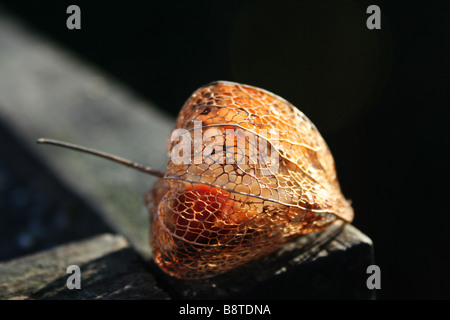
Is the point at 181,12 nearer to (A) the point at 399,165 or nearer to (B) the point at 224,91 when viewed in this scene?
(A) the point at 399,165

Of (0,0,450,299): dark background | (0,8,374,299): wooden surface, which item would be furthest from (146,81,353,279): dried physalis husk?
(0,0,450,299): dark background

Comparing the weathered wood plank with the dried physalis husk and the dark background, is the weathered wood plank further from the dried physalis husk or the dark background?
the dark background

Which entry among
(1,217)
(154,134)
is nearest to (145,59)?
(154,134)

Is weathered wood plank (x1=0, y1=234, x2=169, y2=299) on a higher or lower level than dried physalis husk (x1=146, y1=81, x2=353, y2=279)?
lower

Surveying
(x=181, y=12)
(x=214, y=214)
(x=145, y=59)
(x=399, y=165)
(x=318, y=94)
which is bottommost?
(x=399, y=165)

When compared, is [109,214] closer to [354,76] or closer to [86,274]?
[86,274]

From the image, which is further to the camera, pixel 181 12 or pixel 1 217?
Answer: pixel 181 12

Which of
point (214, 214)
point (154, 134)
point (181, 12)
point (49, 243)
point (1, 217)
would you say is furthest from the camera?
point (181, 12)
